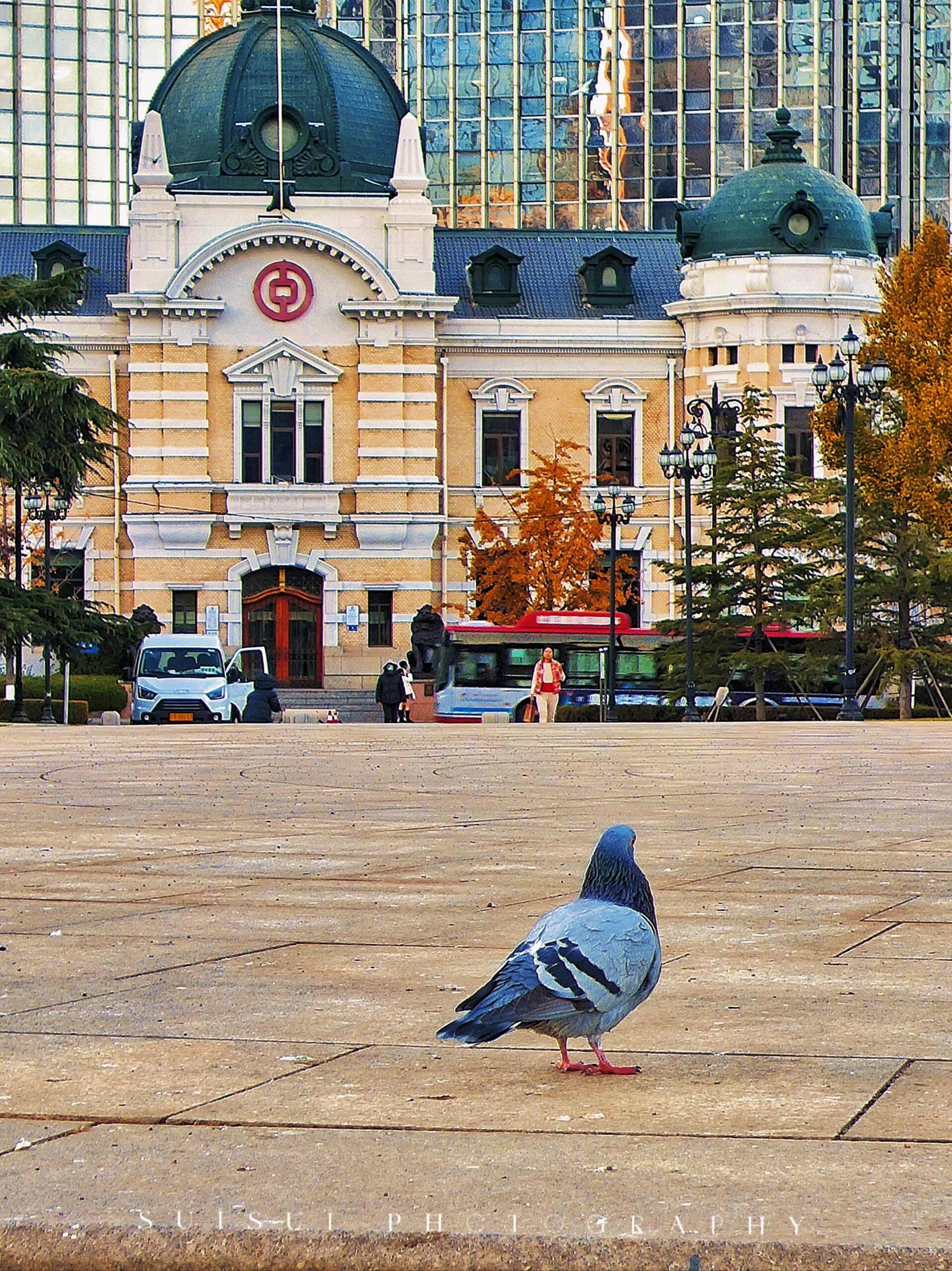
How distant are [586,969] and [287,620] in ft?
208

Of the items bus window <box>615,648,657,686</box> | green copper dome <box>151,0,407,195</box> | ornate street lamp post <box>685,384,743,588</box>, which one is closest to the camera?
ornate street lamp post <box>685,384,743,588</box>

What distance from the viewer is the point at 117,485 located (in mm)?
67438

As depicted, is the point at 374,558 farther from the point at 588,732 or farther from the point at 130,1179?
the point at 130,1179

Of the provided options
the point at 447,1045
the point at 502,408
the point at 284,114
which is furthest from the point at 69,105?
the point at 447,1045

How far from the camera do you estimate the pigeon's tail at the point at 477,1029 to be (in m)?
4.81

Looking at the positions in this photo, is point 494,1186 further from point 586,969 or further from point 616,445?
point 616,445

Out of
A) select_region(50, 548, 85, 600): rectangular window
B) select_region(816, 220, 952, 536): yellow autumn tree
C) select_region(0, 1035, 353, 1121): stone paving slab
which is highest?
select_region(816, 220, 952, 536): yellow autumn tree

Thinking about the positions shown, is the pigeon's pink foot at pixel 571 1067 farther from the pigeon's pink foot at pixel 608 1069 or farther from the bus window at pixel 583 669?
the bus window at pixel 583 669

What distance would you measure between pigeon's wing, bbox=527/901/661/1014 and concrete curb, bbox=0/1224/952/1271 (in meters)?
0.97

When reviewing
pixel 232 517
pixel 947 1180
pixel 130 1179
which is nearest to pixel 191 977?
pixel 130 1179

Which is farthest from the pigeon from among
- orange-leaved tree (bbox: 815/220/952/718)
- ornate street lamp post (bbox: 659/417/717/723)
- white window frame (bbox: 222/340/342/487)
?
white window frame (bbox: 222/340/342/487)

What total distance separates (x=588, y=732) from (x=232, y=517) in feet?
121

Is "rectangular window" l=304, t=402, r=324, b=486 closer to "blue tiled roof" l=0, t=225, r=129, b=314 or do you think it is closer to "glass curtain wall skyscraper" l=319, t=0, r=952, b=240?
"blue tiled roof" l=0, t=225, r=129, b=314

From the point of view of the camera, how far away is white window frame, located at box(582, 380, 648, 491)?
70.3m
